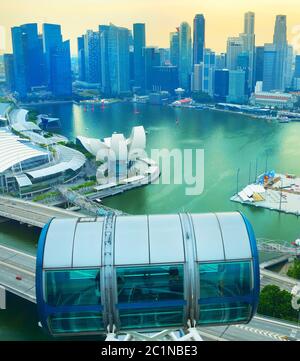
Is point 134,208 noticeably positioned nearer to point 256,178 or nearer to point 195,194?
point 195,194

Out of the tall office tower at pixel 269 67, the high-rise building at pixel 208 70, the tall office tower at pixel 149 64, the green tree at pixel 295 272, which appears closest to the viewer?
the green tree at pixel 295 272

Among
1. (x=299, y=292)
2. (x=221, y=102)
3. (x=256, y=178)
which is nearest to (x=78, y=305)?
(x=299, y=292)

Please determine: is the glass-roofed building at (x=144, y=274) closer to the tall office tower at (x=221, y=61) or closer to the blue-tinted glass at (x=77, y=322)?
the blue-tinted glass at (x=77, y=322)

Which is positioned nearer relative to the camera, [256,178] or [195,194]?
[195,194]

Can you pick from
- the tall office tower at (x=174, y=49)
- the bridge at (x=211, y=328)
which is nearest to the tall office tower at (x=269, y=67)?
the tall office tower at (x=174, y=49)

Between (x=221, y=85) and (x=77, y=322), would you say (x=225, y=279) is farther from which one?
(x=221, y=85)

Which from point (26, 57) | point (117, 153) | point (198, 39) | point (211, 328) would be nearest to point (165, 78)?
point (198, 39)
